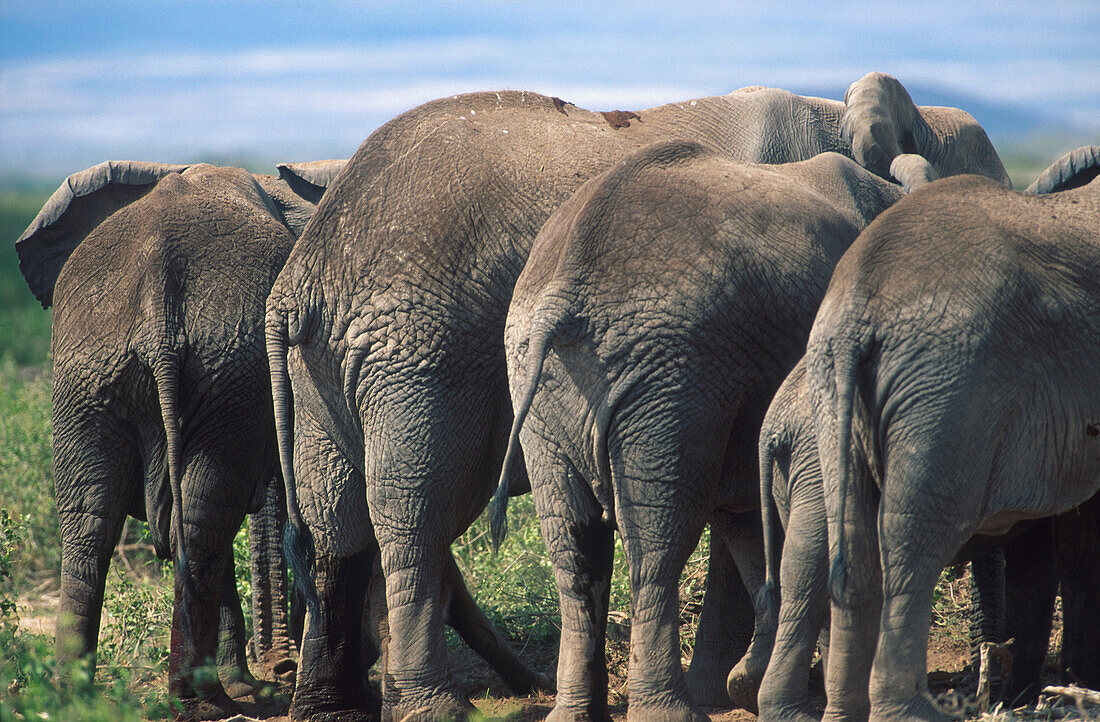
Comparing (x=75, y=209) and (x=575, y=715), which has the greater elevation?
(x=75, y=209)

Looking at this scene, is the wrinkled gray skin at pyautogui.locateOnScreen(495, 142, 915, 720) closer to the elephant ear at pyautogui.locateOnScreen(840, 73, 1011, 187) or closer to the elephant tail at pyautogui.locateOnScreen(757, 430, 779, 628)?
the elephant tail at pyautogui.locateOnScreen(757, 430, 779, 628)

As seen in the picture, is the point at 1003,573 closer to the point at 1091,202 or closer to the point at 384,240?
the point at 1091,202

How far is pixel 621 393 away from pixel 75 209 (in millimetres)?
4291

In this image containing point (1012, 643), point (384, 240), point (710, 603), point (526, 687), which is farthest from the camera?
point (526, 687)

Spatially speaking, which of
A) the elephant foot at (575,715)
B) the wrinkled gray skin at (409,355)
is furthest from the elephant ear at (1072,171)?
the elephant foot at (575,715)

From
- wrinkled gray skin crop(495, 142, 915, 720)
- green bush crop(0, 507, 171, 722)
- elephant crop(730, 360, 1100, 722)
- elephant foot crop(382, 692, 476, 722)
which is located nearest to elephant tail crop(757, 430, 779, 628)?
elephant crop(730, 360, 1100, 722)

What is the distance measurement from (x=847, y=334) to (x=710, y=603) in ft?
6.61

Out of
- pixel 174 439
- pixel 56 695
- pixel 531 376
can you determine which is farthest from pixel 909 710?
pixel 174 439

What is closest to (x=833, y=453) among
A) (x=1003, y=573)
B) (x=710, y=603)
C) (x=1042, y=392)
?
(x=1042, y=392)

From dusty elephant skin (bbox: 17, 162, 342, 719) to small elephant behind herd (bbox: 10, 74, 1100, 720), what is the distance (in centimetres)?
2

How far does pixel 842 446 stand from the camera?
10.5ft

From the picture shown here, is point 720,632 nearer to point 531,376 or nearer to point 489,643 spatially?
point 489,643

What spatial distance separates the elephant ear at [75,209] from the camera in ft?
22.1

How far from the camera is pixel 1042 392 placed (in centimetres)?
329
